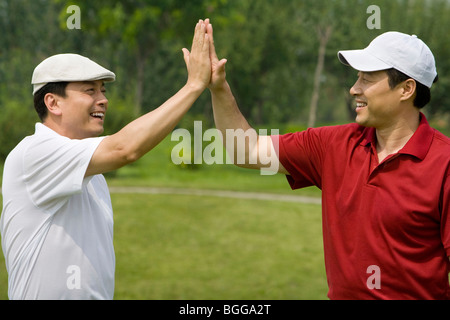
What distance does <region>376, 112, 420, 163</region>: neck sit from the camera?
3.54 m

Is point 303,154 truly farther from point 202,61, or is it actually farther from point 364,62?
point 202,61

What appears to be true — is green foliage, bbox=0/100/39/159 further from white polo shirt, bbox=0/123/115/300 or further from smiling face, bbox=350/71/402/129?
smiling face, bbox=350/71/402/129

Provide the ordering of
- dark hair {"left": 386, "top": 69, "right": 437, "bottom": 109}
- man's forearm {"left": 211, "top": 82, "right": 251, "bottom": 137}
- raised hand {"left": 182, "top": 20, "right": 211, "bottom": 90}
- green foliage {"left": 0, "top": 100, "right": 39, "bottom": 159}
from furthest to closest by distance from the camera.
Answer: green foliage {"left": 0, "top": 100, "right": 39, "bottom": 159}, man's forearm {"left": 211, "top": 82, "right": 251, "bottom": 137}, dark hair {"left": 386, "top": 69, "right": 437, "bottom": 109}, raised hand {"left": 182, "top": 20, "right": 211, "bottom": 90}

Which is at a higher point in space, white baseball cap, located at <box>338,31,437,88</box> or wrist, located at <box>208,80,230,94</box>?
white baseball cap, located at <box>338,31,437,88</box>

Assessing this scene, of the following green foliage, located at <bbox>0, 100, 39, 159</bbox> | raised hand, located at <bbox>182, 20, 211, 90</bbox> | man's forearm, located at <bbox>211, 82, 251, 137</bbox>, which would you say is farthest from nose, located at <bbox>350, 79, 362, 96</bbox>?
green foliage, located at <bbox>0, 100, 39, 159</bbox>

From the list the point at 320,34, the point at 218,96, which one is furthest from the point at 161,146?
the point at 218,96

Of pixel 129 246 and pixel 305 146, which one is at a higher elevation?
pixel 305 146

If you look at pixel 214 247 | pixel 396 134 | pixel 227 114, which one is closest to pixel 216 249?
pixel 214 247

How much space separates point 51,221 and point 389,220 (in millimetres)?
1890

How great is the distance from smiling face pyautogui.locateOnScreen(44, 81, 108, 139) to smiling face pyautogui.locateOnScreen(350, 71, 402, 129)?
157 centimetres

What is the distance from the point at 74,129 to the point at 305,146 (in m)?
1.46

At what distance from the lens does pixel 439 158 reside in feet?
10.8

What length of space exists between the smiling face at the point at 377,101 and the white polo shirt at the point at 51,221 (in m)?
1.61
